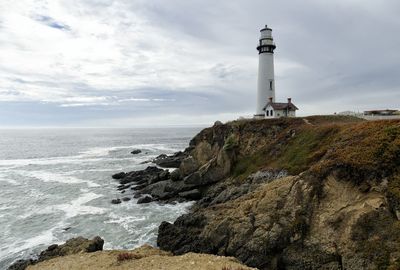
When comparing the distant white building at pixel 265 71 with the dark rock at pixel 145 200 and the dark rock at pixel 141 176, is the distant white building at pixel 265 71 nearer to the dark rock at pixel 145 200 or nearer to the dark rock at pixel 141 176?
the dark rock at pixel 141 176

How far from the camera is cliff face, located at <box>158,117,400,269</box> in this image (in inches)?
656

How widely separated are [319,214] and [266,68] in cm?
3415

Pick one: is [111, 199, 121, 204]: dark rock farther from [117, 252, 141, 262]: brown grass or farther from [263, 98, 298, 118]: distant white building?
[263, 98, 298, 118]: distant white building

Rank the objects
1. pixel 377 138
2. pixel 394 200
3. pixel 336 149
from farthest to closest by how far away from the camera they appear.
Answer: pixel 336 149 → pixel 377 138 → pixel 394 200

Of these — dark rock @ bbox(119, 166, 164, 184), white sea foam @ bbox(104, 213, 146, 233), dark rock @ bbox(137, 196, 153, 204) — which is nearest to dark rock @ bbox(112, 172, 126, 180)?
dark rock @ bbox(119, 166, 164, 184)

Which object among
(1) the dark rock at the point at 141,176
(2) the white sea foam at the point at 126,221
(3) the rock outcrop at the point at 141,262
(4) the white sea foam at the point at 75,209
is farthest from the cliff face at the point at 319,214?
(1) the dark rock at the point at 141,176

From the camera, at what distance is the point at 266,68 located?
49.3m

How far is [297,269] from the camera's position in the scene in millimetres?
17375

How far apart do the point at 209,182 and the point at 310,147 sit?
13.2 m

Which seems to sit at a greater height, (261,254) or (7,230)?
(261,254)

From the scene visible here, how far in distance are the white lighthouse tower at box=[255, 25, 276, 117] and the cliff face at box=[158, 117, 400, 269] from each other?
20656mm

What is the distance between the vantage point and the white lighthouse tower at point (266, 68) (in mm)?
49156

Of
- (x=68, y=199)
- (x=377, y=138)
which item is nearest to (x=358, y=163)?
(x=377, y=138)

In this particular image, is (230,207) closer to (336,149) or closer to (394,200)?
(336,149)
